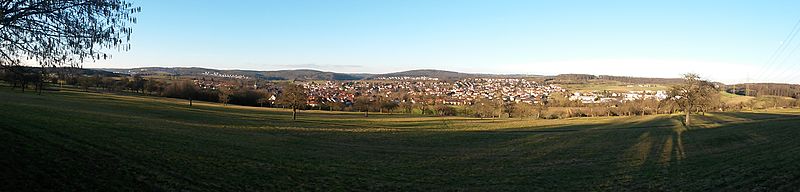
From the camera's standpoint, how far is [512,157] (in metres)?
30.7

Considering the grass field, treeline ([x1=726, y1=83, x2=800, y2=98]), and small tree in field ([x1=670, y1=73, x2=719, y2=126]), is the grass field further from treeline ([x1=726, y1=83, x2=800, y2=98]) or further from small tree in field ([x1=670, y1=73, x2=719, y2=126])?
treeline ([x1=726, y1=83, x2=800, y2=98])

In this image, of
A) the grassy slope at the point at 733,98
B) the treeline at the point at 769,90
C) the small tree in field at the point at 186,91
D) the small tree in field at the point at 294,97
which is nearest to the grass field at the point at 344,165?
the small tree in field at the point at 294,97

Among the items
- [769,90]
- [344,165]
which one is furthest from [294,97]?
[769,90]

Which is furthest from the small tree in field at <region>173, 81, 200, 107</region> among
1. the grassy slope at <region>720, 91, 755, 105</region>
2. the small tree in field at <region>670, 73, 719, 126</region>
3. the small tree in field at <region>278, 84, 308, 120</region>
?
the grassy slope at <region>720, 91, 755, 105</region>

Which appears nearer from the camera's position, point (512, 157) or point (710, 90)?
point (512, 157)

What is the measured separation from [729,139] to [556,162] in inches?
699

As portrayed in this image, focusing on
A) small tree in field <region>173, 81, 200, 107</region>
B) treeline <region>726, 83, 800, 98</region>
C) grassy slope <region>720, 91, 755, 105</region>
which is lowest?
small tree in field <region>173, 81, 200, 107</region>

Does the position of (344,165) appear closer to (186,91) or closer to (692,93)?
(692,93)

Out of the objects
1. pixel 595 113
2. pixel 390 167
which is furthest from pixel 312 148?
pixel 595 113

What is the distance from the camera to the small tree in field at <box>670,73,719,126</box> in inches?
2445

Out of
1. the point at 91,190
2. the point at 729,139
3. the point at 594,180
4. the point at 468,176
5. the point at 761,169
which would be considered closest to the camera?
the point at 91,190

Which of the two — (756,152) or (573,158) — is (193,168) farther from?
(756,152)

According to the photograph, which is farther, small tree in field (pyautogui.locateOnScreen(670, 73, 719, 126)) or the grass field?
small tree in field (pyautogui.locateOnScreen(670, 73, 719, 126))

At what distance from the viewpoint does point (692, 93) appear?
62.2 meters
